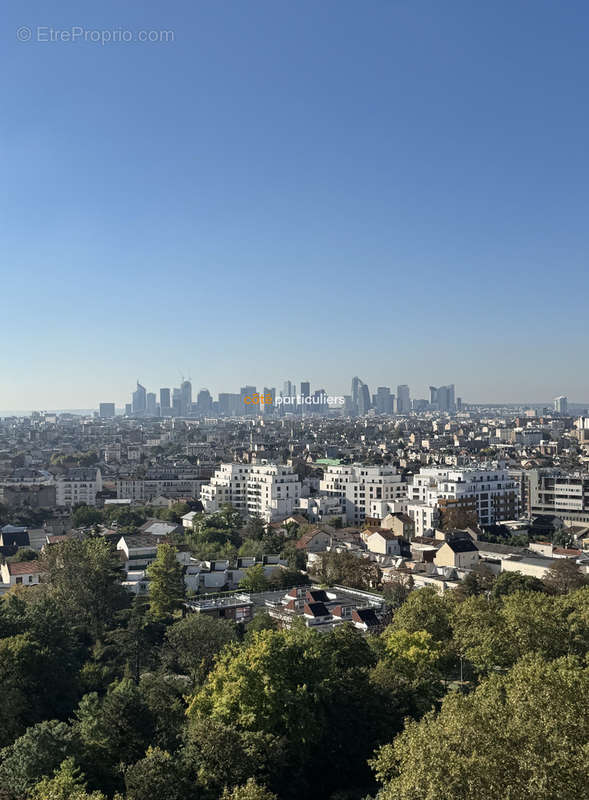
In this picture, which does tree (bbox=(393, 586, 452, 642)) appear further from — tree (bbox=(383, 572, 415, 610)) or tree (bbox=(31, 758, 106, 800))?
tree (bbox=(31, 758, 106, 800))

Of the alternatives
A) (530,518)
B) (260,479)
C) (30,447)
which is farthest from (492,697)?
(30,447)

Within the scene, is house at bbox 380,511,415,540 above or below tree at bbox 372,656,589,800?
below

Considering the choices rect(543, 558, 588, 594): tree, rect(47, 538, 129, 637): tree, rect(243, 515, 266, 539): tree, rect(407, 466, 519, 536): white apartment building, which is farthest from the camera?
rect(407, 466, 519, 536): white apartment building

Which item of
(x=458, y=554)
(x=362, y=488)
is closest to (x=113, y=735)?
(x=458, y=554)

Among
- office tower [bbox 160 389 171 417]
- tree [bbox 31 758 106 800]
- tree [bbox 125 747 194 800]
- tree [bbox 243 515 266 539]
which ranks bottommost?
tree [bbox 243 515 266 539]

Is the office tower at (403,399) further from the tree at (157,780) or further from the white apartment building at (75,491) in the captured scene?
the tree at (157,780)

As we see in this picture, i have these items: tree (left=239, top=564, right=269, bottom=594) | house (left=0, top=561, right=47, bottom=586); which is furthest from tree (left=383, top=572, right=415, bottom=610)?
house (left=0, top=561, right=47, bottom=586)

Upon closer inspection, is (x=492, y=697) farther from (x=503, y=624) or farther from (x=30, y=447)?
(x=30, y=447)

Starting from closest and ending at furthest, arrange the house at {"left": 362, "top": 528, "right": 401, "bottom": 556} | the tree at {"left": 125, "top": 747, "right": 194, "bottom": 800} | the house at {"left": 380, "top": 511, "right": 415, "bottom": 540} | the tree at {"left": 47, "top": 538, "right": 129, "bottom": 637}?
1. the tree at {"left": 125, "top": 747, "right": 194, "bottom": 800}
2. the tree at {"left": 47, "top": 538, "right": 129, "bottom": 637}
3. the house at {"left": 362, "top": 528, "right": 401, "bottom": 556}
4. the house at {"left": 380, "top": 511, "right": 415, "bottom": 540}
